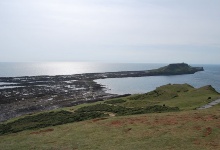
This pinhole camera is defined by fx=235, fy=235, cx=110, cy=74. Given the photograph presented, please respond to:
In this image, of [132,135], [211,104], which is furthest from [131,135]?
[211,104]

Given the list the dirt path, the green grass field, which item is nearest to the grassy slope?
the green grass field

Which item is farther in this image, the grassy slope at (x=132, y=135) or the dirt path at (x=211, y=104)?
the dirt path at (x=211, y=104)

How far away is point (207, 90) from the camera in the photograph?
55.0 m

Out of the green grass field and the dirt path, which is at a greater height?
the dirt path

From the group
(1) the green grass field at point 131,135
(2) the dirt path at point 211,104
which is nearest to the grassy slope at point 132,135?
(1) the green grass field at point 131,135

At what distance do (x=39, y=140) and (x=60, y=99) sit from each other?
4837cm

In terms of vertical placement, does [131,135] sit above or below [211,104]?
below

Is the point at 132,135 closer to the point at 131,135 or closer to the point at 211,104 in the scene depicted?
the point at 131,135

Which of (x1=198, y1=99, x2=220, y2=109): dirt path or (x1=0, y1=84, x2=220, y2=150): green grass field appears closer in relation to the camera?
(x1=0, y1=84, x2=220, y2=150): green grass field

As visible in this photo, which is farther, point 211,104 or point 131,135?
point 211,104

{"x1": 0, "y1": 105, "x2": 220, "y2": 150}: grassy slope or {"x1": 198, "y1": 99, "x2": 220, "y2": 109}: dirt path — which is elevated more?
{"x1": 198, "y1": 99, "x2": 220, "y2": 109}: dirt path

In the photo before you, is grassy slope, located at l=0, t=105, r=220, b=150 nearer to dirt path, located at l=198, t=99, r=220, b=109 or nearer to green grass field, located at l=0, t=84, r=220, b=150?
green grass field, located at l=0, t=84, r=220, b=150

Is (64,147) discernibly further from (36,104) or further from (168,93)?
(36,104)

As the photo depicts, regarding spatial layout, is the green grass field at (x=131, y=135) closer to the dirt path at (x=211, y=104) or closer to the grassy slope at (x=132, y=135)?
the grassy slope at (x=132, y=135)
